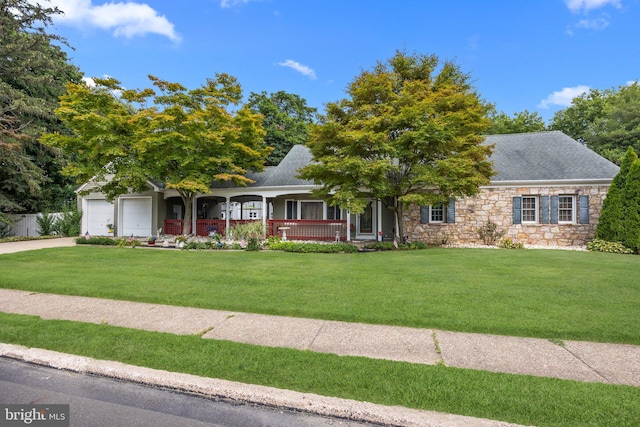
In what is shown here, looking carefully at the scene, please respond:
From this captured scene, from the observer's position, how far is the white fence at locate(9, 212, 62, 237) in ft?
63.3

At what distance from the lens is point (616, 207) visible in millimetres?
12195

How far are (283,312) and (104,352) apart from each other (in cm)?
226

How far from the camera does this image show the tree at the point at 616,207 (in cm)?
1208

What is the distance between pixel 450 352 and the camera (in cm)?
348

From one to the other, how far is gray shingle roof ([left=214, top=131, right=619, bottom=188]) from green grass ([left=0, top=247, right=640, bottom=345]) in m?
5.21

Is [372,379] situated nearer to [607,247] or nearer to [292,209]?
[607,247]

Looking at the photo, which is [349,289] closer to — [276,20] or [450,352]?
[450,352]

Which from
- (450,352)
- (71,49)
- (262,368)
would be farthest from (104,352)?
(71,49)

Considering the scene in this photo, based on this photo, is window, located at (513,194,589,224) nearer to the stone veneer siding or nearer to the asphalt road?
the stone veneer siding

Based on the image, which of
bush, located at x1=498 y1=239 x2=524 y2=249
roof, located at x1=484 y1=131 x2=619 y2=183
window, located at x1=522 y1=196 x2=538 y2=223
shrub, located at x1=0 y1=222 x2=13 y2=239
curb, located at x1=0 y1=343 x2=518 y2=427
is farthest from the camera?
shrub, located at x1=0 y1=222 x2=13 y2=239

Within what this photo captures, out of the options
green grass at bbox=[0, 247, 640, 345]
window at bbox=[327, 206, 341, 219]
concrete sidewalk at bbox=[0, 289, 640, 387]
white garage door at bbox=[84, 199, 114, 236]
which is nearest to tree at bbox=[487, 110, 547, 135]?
window at bbox=[327, 206, 341, 219]

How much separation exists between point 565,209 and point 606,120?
587 inches

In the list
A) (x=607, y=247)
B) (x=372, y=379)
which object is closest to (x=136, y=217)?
(x=372, y=379)

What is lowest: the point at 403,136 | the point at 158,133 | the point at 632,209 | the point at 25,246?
the point at 25,246
